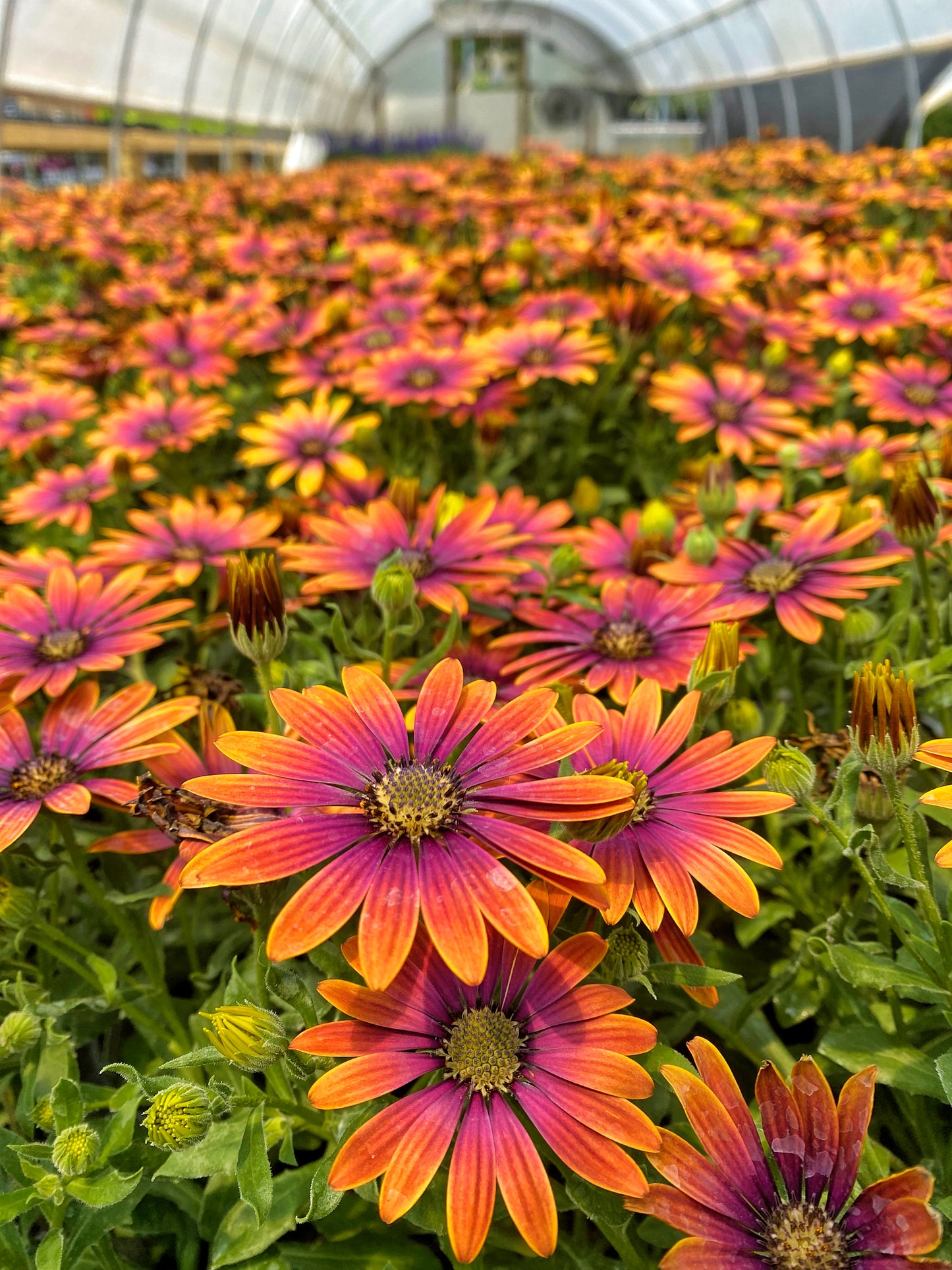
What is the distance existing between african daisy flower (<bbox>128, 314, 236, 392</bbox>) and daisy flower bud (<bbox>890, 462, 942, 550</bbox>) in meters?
1.45

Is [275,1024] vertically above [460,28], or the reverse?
[460,28]

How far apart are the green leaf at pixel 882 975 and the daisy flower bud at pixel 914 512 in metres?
0.47

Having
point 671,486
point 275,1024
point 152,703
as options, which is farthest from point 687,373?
point 275,1024

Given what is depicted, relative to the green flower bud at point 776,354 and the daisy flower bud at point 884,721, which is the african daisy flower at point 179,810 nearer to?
the daisy flower bud at point 884,721

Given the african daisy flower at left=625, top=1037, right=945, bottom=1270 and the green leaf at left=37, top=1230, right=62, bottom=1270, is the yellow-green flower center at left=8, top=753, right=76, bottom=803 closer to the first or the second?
the green leaf at left=37, top=1230, right=62, bottom=1270

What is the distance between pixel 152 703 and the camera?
1.20m

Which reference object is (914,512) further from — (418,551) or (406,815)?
(406,815)

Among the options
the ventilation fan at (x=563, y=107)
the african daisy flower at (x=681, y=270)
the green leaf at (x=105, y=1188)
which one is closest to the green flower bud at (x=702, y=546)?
the green leaf at (x=105, y=1188)

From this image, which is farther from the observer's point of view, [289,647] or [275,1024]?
[289,647]

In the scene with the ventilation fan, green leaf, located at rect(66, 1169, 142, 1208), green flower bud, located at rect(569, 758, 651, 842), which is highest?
the ventilation fan

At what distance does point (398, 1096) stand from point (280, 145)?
17.2 m

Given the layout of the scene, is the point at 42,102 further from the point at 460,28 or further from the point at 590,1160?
the point at 460,28

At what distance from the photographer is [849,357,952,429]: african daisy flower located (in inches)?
61.4

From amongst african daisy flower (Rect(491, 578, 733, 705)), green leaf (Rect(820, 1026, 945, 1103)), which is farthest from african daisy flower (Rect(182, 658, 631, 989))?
green leaf (Rect(820, 1026, 945, 1103))
